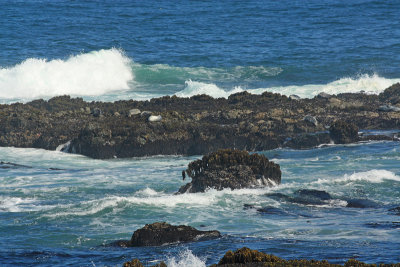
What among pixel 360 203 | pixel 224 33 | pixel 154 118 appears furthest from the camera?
pixel 224 33

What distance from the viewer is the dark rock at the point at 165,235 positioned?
48.5ft

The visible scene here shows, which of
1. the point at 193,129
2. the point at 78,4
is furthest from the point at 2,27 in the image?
the point at 193,129

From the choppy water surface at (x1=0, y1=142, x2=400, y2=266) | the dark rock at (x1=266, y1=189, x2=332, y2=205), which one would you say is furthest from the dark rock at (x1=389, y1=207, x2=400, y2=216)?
the dark rock at (x1=266, y1=189, x2=332, y2=205)

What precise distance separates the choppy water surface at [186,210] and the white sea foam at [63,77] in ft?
81.1

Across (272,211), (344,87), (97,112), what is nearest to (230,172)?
(272,211)

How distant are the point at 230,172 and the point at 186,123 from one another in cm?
889

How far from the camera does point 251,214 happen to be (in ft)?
57.8

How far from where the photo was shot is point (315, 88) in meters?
48.6

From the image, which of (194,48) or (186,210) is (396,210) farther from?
(194,48)

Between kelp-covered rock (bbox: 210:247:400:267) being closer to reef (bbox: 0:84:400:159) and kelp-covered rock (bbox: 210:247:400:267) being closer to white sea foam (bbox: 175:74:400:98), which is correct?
reef (bbox: 0:84:400:159)

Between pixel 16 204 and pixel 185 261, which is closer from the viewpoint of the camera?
pixel 185 261

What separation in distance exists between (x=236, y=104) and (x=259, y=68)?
23308 mm

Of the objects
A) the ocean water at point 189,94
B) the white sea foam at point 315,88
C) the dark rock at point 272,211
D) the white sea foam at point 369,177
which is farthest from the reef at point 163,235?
the white sea foam at point 315,88

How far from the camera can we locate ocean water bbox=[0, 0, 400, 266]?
15.2 m
